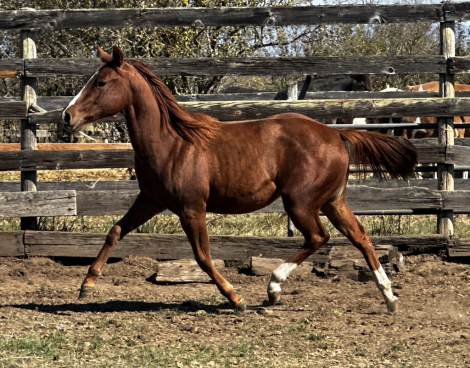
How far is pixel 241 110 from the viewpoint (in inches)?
299

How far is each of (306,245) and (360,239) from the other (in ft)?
1.62

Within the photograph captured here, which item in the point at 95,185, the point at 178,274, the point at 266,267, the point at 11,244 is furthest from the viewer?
the point at 95,185

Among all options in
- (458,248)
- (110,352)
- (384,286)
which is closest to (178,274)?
(384,286)

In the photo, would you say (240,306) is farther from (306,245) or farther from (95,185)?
(95,185)

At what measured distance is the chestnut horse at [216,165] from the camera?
5703 mm

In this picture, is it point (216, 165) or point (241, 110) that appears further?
point (241, 110)

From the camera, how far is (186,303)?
614 centimetres

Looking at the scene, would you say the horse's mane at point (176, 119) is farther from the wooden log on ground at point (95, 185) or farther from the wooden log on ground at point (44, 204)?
the wooden log on ground at point (95, 185)

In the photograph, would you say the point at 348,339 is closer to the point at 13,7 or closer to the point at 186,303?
the point at 186,303

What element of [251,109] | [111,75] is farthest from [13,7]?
[111,75]

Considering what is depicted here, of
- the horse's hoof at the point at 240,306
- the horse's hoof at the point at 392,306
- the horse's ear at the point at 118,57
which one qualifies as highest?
the horse's ear at the point at 118,57

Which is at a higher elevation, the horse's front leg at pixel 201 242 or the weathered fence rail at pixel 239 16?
the weathered fence rail at pixel 239 16

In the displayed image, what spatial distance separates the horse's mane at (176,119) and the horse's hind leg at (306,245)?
0.95 metres

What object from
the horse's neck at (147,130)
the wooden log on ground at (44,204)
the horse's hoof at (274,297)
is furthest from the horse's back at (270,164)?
the wooden log on ground at (44,204)
